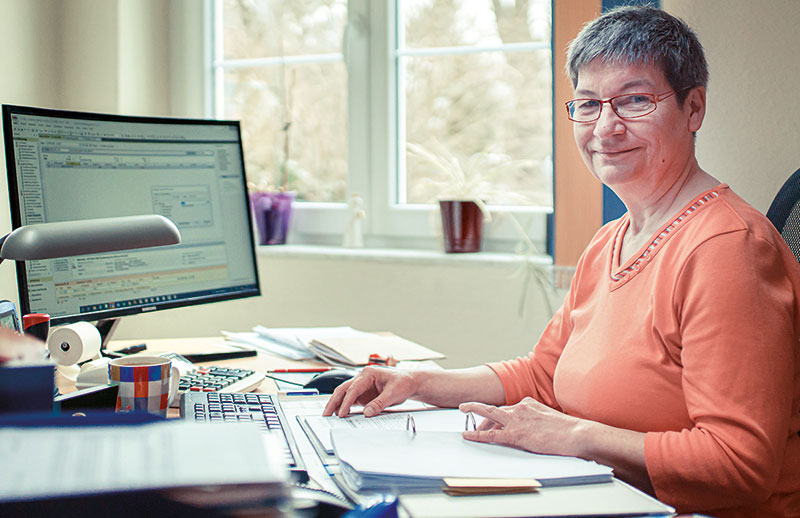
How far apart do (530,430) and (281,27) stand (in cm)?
215

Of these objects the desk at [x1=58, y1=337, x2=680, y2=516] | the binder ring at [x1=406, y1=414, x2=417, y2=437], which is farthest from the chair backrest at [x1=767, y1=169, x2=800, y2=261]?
the desk at [x1=58, y1=337, x2=680, y2=516]

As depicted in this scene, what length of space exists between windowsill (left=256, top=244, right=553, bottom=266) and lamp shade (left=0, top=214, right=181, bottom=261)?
4.33 ft

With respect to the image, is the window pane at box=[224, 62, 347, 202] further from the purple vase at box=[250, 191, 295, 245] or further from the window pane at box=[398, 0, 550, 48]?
A: the window pane at box=[398, 0, 550, 48]

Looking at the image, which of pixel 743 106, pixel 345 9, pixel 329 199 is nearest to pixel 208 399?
pixel 743 106

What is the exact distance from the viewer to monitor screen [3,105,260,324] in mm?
1307

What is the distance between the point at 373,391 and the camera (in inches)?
47.3

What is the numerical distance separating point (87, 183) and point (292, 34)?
4.81 feet

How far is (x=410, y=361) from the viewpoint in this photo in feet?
5.24

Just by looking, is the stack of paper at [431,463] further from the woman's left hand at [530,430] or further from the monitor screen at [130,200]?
the monitor screen at [130,200]

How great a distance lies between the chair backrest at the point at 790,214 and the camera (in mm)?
1106

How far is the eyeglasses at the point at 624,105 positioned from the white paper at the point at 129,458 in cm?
88

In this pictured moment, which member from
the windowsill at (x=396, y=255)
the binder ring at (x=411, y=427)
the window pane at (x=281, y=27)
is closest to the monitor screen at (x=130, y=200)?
the binder ring at (x=411, y=427)

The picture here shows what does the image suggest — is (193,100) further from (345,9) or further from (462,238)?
(462,238)

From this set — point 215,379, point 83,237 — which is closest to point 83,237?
point 83,237
